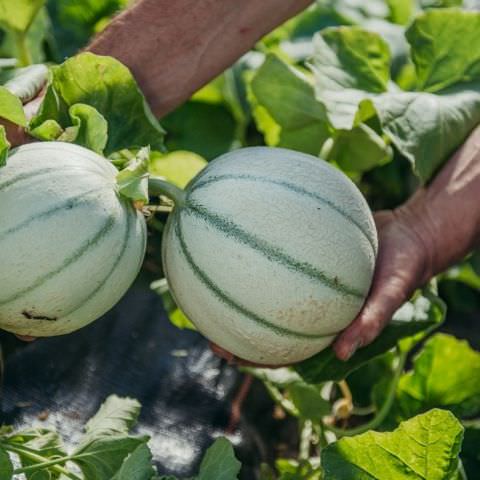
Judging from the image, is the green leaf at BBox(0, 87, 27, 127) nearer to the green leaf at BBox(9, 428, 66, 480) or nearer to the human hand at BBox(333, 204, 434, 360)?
the green leaf at BBox(9, 428, 66, 480)

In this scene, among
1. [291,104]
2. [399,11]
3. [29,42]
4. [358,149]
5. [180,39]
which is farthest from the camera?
[399,11]

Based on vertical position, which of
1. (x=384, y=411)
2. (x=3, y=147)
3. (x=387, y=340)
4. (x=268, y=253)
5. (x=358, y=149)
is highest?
(x=3, y=147)

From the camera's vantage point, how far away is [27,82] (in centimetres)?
197

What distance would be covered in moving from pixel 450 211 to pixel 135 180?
30.6 inches

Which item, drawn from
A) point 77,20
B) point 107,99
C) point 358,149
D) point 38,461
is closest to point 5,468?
point 38,461

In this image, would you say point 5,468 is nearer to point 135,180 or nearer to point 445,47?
point 135,180

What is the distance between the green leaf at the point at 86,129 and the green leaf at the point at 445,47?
87 cm

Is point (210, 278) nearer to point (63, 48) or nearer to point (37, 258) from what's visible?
point (37, 258)

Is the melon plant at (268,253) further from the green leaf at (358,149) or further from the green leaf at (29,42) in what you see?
the green leaf at (29,42)

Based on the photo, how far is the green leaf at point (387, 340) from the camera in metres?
2.07

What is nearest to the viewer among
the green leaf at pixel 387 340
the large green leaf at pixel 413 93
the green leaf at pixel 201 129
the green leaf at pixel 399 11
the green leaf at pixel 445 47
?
the green leaf at pixel 387 340

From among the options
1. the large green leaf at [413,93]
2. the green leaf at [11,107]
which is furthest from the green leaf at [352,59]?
the green leaf at [11,107]

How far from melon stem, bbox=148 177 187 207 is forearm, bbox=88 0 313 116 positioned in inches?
12.2

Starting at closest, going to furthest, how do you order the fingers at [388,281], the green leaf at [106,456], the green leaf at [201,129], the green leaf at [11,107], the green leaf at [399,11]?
the green leaf at [11,107] → the green leaf at [106,456] → the fingers at [388,281] → the green leaf at [201,129] → the green leaf at [399,11]
